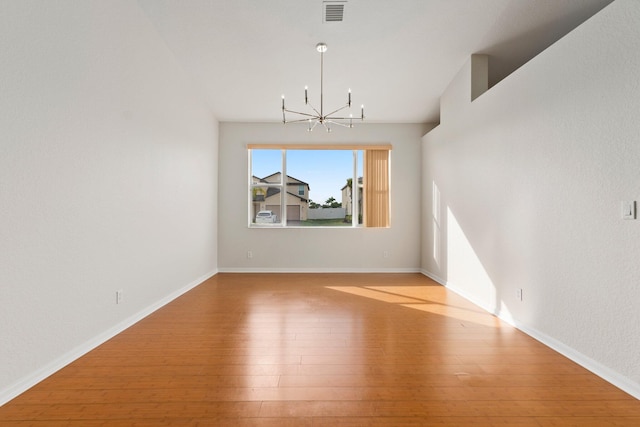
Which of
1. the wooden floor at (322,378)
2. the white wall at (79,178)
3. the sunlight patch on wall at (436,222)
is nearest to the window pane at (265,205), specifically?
the white wall at (79,178)

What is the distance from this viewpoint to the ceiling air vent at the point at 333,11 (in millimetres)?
3262

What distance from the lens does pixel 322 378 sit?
2.19 m

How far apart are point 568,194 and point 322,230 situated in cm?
425

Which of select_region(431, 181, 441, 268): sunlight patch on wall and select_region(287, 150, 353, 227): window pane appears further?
select_region(287, 150, 353, 227): window pane

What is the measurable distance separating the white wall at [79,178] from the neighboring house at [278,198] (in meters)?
2.39

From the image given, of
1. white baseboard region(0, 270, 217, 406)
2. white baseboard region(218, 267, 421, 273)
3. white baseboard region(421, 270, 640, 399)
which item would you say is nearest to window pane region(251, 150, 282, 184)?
white baseboard region(218, 267, 421, 273)

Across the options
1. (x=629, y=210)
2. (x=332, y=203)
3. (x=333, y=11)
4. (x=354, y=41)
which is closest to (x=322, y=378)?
(x=629, y=210)

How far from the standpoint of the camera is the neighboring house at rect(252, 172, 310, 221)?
6531 millimetres

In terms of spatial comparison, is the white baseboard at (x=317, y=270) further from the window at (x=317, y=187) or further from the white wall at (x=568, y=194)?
the white wall at (x=568, y=194)

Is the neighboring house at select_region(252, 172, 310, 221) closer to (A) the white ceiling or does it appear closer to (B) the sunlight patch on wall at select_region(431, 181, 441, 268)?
(A) the white ceiling

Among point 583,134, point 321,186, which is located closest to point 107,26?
point 583,134

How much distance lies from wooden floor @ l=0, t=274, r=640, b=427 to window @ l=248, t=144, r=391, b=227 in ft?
9.90

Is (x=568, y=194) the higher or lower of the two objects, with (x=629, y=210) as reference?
higher

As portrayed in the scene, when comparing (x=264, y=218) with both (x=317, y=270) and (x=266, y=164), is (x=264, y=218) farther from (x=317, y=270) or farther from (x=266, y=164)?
(x=317, y=270)
